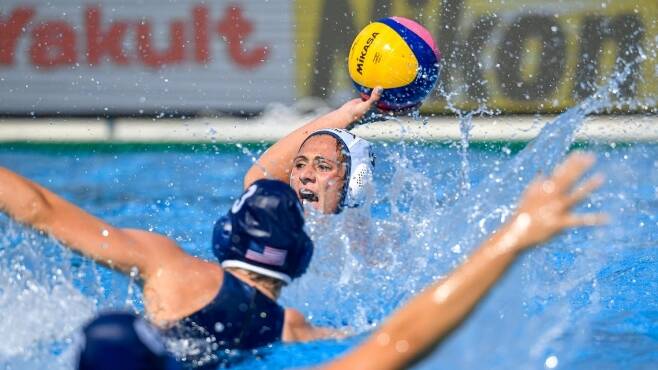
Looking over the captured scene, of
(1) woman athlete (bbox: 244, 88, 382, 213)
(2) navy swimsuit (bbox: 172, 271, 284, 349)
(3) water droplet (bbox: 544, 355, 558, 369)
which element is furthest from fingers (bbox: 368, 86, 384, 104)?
(2) navy swimsuit (bbox: 172, 271, 284, 349)

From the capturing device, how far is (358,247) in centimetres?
440

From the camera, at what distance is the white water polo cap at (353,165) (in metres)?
4.36

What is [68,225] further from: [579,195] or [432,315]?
[579,195]

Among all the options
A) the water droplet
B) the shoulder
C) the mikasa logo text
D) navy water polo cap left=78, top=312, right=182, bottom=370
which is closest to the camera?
navy water polo cap left=78, top=312, right=182, bottom=370

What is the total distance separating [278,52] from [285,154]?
4.59m

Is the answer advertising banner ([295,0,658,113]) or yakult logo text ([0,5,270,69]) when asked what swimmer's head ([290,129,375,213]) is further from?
yakult logo text ([0,5,270,69])

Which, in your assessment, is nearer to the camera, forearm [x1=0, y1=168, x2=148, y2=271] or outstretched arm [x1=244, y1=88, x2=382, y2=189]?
forearm [x1=0, y1=168, x2=148, y2=271]

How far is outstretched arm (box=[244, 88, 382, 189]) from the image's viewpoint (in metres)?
4.42

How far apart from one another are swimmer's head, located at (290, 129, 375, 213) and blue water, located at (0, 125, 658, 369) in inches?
3.8

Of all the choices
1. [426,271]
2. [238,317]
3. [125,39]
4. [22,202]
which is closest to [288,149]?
[426,271]

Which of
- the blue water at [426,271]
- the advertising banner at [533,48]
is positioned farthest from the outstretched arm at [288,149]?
the advertising banner at [533,48]

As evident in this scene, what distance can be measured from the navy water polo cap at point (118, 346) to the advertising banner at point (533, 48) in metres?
6.90

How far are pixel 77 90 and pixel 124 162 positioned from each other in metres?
1.43

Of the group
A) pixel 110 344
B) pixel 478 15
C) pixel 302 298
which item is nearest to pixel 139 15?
pixel 478 15
